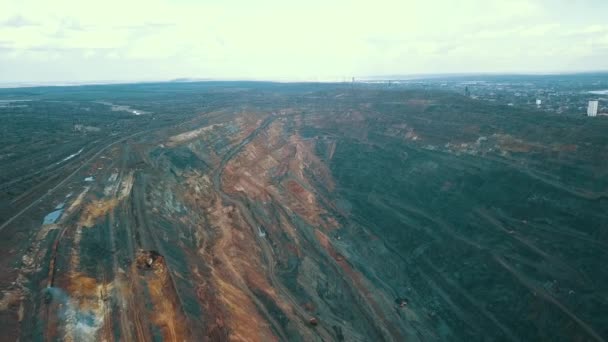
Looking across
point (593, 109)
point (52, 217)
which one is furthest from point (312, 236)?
point (593, 109)

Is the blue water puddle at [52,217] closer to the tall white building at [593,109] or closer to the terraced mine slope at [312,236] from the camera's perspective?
the terraced mine slope at [312,236]

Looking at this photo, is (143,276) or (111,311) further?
(143,276)

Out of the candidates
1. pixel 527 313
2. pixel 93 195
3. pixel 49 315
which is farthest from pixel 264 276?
pixel 527 313

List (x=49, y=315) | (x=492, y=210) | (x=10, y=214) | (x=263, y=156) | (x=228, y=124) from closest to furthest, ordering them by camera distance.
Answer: (x=49, y=315) → (x=10, y=214) → (x=492, y=210) → (x=263, y=156) → (x=228, y=124)

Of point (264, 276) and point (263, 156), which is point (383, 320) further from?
point (263, 156)

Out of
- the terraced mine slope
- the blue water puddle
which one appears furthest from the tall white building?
the blue water puddle
